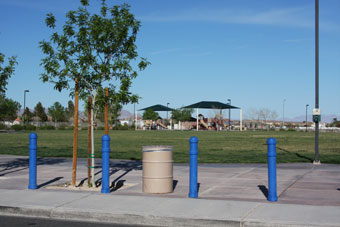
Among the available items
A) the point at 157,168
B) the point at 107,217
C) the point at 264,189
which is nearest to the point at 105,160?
the point at 157,168

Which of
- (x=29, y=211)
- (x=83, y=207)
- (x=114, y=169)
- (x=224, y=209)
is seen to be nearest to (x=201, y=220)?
(x=224, y=209)

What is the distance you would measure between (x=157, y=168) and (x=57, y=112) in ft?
377

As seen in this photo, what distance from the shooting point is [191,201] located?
8758mm

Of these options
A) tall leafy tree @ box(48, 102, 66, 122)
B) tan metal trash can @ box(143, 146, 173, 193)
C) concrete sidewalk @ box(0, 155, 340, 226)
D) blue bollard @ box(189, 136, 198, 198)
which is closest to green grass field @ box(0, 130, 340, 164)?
concrete sidewalk @ box(0, 155, 340, 226)

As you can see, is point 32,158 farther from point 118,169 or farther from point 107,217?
point 118,169

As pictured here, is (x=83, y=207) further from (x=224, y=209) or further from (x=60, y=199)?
(x=224, y=209)

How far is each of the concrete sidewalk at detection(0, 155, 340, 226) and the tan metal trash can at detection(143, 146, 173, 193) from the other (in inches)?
10.1

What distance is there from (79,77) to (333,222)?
6922mm

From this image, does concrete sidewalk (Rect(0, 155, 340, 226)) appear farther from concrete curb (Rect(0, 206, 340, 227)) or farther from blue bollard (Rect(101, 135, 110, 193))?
blue bollard (Rect(101, 135, 110, 193))

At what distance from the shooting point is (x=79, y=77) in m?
11.3

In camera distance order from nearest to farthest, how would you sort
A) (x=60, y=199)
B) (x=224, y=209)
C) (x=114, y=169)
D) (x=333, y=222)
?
(x=333, y=222) → (x=224, y=209) → (x=60, y=199) → (x=114, y=169)

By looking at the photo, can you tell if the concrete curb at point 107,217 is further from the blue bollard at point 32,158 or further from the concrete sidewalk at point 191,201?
the blue bollard at point 32,158

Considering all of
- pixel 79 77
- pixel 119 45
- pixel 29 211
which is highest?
pixel 119 45

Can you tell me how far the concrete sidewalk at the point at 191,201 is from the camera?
24.3 feet
